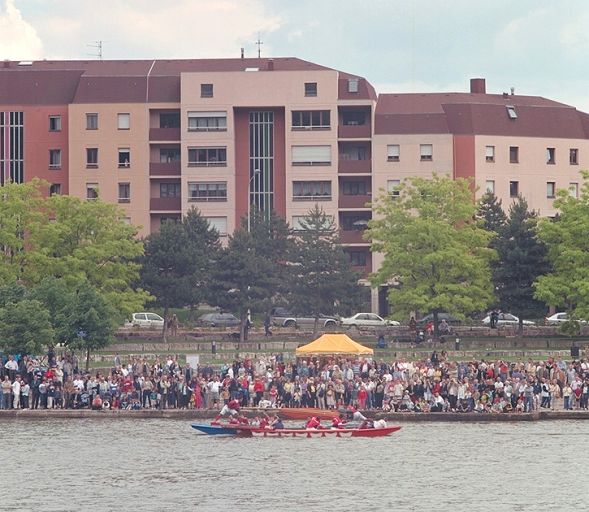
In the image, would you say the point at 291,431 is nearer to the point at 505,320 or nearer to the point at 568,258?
the point at 568,258

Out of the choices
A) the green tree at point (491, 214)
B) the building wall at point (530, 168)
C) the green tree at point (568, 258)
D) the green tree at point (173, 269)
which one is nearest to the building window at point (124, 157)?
the green tree at point (173, 269)

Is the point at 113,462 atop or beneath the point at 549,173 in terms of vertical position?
beneath

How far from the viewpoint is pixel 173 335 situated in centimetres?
11662

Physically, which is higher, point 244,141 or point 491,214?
point 244,141

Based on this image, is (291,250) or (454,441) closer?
(454,441)

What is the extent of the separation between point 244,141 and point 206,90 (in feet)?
20.7

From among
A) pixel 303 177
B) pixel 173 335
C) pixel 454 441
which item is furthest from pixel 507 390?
pixel 303 177

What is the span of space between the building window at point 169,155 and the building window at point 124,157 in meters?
2.93

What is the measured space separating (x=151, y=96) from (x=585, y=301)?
5363 centimetres

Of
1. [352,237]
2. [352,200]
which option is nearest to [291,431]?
[352,237]

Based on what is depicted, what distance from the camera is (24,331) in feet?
289

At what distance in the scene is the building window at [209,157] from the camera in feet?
504

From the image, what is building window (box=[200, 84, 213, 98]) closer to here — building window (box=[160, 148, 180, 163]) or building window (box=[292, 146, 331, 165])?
building window (box=[160, 148, 180, 163])

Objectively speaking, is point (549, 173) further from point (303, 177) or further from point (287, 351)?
point (287, 351)
